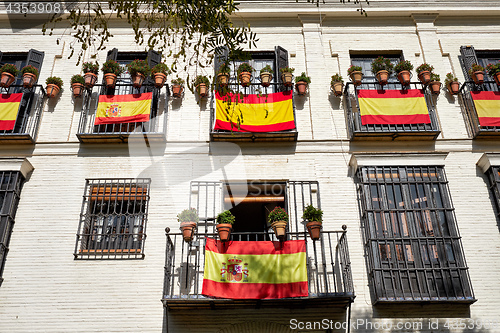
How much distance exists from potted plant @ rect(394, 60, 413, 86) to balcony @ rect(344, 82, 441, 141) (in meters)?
0.19

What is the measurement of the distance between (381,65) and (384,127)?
1709mm

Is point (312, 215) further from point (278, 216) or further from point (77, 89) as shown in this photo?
point (77, 89)

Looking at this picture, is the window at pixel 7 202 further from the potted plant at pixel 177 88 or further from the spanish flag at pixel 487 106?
the spanish flag at pixel 487 106

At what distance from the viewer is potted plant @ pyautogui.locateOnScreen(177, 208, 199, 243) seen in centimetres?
941

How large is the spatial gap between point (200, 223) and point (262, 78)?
4.08 metres

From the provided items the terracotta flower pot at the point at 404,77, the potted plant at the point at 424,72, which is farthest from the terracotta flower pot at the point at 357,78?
the potted plant at the point at 424,72

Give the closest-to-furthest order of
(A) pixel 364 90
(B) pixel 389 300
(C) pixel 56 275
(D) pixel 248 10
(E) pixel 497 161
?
1. (B) pixel 389 300
2. (C) pixel 56 275
3. (E) pixel 497 161
4. (A) pixel 364 90
5. (D) pixel 248 10

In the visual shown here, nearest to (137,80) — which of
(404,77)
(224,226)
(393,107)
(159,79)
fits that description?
(159,79)

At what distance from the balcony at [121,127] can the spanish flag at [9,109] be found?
155 centimetres

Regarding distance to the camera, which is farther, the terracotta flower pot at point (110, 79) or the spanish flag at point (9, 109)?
the terracotta flower pot at point (110, 79)

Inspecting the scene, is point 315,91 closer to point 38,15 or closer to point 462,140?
point 462,140

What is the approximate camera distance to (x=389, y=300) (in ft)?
29.7

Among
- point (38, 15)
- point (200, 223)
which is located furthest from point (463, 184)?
point (38, 15)

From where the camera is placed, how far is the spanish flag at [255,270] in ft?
29.0
